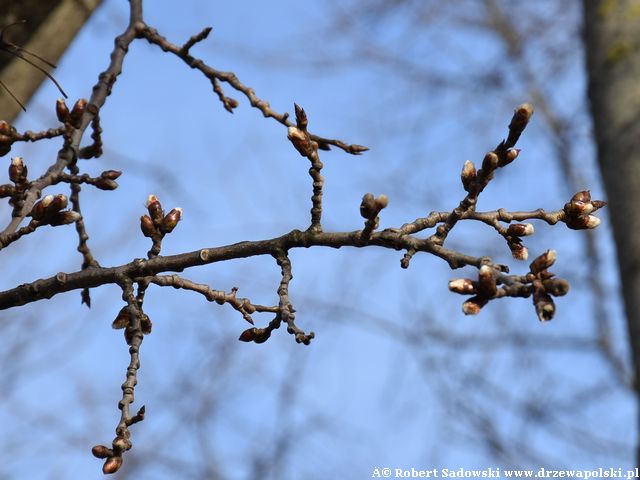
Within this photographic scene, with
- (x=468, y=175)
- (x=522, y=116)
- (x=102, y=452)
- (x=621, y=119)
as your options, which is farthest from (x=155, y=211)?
(x=621, y=119)

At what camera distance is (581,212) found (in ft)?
4.36

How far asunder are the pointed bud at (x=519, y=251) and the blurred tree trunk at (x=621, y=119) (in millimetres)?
1455

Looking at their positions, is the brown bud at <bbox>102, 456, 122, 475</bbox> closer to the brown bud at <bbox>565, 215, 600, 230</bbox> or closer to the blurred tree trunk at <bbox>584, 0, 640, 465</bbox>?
the brown bud at <bbox>565, 215, 600, 230</bbox>

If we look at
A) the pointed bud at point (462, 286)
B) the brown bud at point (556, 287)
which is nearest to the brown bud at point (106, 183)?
the pointed bud at point (462, 286)

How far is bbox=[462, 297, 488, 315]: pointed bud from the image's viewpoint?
1119mm

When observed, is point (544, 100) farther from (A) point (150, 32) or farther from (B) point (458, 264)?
(B) point (458, 264)

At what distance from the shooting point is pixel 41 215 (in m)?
1.54

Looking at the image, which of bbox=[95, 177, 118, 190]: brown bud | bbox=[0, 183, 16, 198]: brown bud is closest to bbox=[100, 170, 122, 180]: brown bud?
bbox=[95, 177, 118, 190]: brown bud

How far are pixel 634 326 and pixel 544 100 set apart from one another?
6691 millimetres

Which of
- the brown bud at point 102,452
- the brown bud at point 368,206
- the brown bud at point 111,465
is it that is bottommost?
the brown bud at point 111,465

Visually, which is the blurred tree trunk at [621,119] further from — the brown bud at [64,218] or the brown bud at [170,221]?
the brown bud at [64,218]

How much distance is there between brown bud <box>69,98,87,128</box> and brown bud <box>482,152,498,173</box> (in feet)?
3.28

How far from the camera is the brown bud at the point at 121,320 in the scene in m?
1.43

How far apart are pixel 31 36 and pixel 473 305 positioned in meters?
1.68
